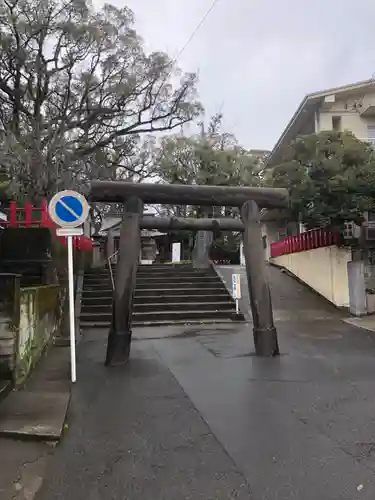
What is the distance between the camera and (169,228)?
9.62m

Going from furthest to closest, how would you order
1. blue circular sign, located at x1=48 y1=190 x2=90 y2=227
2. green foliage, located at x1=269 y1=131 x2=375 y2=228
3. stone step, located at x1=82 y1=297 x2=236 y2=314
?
stone step, located at x1=82 y1=297 x2=236 y2=314 → green foliage, located at x1=269 y1=131 x2=375 y2=228 → blue circular sign, located at x1=48 y1=190 x2=90 y2=227

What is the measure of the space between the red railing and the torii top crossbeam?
24.8ft

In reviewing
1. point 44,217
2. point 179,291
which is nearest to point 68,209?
point 44,217

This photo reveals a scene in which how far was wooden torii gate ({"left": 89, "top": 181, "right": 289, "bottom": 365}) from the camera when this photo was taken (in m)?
8.31

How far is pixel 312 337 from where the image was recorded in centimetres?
1116

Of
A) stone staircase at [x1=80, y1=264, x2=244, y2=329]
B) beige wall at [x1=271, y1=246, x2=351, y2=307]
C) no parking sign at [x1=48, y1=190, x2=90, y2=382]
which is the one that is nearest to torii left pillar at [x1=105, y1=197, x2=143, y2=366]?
no parking sign at [x1=48, y1=190, x2=90, y2=382]

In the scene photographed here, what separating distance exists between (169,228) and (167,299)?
22.2 feet

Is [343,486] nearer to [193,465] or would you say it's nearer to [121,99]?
[193,465]

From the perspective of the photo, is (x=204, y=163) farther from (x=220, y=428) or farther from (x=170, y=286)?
(x=220, y=428)

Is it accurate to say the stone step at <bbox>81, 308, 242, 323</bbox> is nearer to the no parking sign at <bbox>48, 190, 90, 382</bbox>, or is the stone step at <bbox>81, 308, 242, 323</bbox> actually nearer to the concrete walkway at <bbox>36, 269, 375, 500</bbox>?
the concrete walkway at <bbox>36, 269, 375, 500</bbox>

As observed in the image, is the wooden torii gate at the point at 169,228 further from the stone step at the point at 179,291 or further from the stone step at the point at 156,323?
the stone step at the point at 179,291

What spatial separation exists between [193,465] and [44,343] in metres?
5.59

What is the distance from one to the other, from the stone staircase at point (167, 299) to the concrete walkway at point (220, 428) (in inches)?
200

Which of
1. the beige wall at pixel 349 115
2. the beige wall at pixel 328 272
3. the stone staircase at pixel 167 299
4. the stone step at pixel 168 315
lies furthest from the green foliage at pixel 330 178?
the beige wall at pixel 349 115
